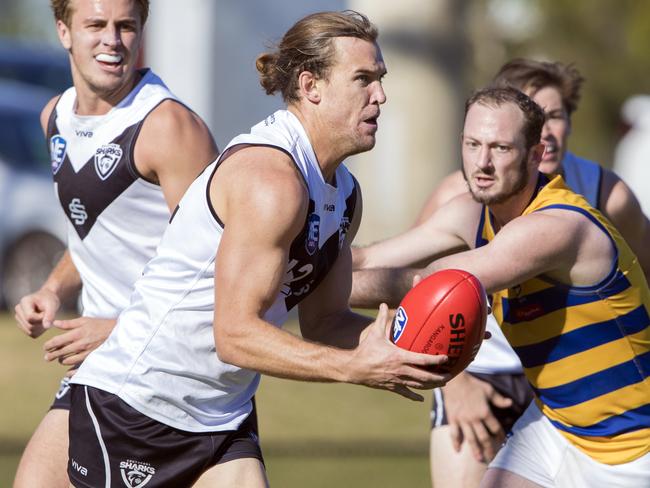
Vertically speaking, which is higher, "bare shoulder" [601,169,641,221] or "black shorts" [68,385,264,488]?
"bare shoulder" [601,169,641,221]

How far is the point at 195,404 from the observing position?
427 cm

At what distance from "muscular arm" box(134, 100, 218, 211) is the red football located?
1060 millimetres

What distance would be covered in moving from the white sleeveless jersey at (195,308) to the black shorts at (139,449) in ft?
0.11

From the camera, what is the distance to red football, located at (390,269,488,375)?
398cm

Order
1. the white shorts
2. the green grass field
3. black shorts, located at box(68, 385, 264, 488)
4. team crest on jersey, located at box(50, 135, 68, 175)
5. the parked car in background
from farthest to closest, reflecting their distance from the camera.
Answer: the parked car in background, the green grass field, team crest on jersey, located at box(50, 135, 68, 175), the white shorts, black shorts, located at box(68, 385, 264, 488)

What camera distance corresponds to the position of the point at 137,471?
4258mm

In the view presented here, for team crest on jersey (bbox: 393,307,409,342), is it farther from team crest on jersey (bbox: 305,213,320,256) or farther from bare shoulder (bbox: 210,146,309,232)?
bare shoulder (bbox: 210,146,309,232)

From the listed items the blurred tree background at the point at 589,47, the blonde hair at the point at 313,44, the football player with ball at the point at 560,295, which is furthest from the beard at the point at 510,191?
the blurred tree background at the point at 589,47

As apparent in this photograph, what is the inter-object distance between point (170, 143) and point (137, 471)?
1214 millimetres

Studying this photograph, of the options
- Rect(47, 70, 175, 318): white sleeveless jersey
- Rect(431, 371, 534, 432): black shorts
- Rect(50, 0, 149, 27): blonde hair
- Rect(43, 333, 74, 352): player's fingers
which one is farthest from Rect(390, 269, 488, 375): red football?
Rect(50, 0, 149, 27): blonde hair

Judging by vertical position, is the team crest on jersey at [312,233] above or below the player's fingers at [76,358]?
above

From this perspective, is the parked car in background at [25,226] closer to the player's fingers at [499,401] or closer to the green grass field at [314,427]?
the green grass field at [314,427]

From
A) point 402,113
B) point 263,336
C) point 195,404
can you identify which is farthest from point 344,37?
point 402,113

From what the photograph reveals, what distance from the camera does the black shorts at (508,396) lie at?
18.7 feet
